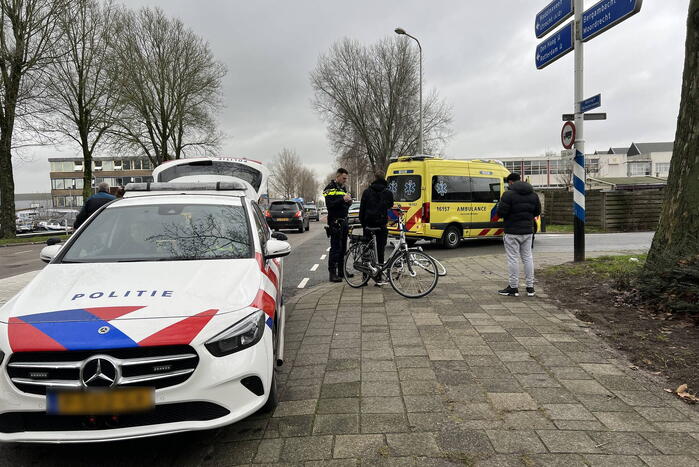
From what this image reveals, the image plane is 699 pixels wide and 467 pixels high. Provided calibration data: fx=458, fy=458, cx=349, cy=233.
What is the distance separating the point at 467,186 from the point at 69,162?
99.4 m

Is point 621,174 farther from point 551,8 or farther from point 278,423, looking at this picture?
point 278,423

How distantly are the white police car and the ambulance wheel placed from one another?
426 inches

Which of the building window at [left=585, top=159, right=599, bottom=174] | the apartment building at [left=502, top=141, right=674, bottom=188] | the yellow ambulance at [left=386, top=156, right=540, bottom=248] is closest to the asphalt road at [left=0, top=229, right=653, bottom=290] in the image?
the yellow ambulance at [left=386, top=156, right=540, bottom=248]

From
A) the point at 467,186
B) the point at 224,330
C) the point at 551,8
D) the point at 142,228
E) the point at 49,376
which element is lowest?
the point at 49,376

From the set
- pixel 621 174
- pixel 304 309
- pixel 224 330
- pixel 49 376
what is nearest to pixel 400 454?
pixel 224 330

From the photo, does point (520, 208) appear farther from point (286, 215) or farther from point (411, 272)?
point (286, 215)

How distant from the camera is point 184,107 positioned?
3347 cm

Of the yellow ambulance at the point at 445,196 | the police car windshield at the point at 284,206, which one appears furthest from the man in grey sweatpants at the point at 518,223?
the police car windshield at the point at 284,206

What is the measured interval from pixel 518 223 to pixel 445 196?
21.6 ft

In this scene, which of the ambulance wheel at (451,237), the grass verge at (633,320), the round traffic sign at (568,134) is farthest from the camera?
the ambulance wheel at (451,237)

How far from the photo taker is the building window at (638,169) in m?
85.1

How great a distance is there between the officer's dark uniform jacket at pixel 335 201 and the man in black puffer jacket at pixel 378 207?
0.52 meters

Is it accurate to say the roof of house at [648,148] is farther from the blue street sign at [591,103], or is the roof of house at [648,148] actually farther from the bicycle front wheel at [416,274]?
the bicycle front wheel at [416,274]

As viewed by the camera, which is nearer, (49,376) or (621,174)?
(49,376)
